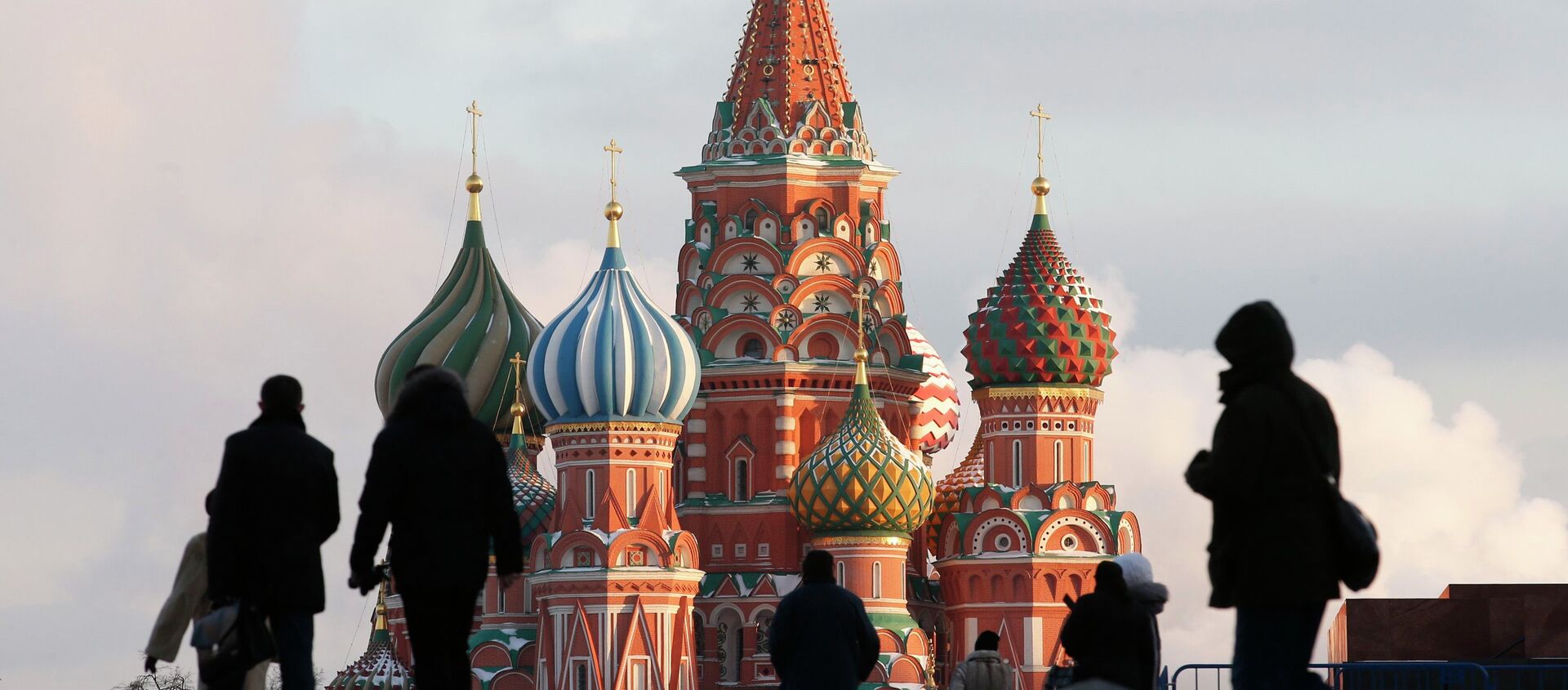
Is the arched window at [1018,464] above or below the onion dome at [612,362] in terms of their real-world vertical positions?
below

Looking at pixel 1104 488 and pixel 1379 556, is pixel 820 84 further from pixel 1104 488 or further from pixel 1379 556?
pixel 1379 556

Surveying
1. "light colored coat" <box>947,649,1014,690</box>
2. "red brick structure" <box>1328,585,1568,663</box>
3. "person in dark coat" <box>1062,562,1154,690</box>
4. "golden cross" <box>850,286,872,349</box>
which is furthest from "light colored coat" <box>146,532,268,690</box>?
"golden cross" <box>850,286,872,349</box>

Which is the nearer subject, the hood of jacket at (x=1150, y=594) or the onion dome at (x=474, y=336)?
the hood of jacket at (x=1150, y=594)

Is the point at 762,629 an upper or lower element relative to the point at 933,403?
lower

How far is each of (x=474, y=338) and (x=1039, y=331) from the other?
9.03 meters

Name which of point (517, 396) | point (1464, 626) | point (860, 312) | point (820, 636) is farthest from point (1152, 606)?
point (517, 396)

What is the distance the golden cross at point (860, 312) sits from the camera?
160ft

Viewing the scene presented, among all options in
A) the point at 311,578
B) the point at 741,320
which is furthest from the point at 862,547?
the point at 311,578

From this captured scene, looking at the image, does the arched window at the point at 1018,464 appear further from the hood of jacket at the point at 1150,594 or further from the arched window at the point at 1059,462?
the hood of jacket at the point at 1150,594

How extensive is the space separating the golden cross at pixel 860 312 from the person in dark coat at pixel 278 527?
3653cm

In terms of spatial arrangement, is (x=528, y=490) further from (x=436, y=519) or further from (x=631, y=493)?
(x=436, y=519)

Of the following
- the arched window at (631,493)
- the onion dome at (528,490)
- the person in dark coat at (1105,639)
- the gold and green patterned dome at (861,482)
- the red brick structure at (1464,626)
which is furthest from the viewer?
the onion dome at (528,490)

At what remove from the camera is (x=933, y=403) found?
52.1 metres

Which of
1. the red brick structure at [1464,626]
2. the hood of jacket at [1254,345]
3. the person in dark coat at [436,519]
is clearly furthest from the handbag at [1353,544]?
the red brick structure at [1464,626]
